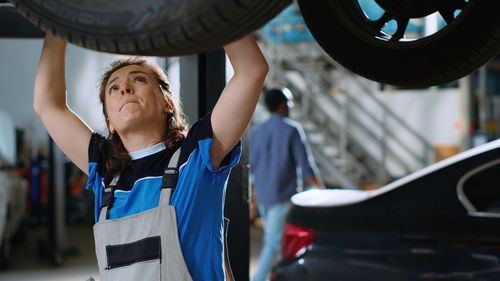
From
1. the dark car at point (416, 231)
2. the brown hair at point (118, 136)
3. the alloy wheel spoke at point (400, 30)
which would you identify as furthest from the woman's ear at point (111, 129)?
the dark car at point (416, 231)

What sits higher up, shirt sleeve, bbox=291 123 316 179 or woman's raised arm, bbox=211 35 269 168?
woman's raised arm, bbox=211 35 269 168

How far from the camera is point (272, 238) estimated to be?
5.29m

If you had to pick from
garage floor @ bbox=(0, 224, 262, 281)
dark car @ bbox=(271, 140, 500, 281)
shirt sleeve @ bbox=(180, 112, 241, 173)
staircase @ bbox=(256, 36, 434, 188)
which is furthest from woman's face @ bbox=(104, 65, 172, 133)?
staircase @ bbox=(256, 36, 434, 188)

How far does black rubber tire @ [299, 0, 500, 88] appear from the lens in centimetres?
199

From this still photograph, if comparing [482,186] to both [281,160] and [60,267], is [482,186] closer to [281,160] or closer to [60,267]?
[281,160]

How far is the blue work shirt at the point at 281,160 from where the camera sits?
5.30 m

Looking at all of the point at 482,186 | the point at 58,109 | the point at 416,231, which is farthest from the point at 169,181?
the point at 482,186

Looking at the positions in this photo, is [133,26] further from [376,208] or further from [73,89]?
[73,89]

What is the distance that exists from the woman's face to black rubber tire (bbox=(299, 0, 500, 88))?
1.42ft

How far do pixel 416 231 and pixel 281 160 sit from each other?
2.02 m

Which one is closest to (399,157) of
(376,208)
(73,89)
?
(73,89)

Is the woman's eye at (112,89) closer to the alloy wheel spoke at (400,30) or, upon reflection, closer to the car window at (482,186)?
the alloy wheel spoke at (400,30)

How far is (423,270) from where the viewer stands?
3.31m

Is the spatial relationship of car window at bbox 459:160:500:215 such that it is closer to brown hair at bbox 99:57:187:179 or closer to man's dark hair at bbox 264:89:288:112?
brown hair at bbox 99:57:187:179
